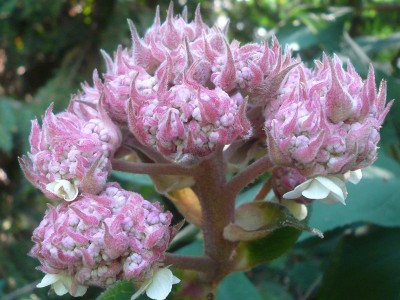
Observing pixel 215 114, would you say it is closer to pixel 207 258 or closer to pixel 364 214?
pixel 207 258

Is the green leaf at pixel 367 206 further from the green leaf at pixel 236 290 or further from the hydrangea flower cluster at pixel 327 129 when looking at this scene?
the hydrangea flower cluster at pixel 327 129

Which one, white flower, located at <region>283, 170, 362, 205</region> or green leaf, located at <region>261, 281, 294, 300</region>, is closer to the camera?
white flower, located at <region>283, 170, 362, 205</region>

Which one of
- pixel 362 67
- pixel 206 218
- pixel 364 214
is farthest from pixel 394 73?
pixel 206 218

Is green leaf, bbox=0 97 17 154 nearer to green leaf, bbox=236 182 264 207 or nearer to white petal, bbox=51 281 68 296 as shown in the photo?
green leaf, bbox=236 182 264 207

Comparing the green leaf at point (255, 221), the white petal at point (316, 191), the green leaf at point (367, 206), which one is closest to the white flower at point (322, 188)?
the white petal at point (316, 191)

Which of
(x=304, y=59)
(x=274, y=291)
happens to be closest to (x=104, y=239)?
(x=274, y=291)

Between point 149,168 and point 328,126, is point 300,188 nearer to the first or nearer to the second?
point 328,126

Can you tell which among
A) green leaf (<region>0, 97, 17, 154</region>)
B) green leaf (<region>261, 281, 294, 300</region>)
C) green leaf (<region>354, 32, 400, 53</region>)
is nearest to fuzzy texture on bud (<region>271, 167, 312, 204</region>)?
green leaf (<region>261, 281, 294, 300</region>)
